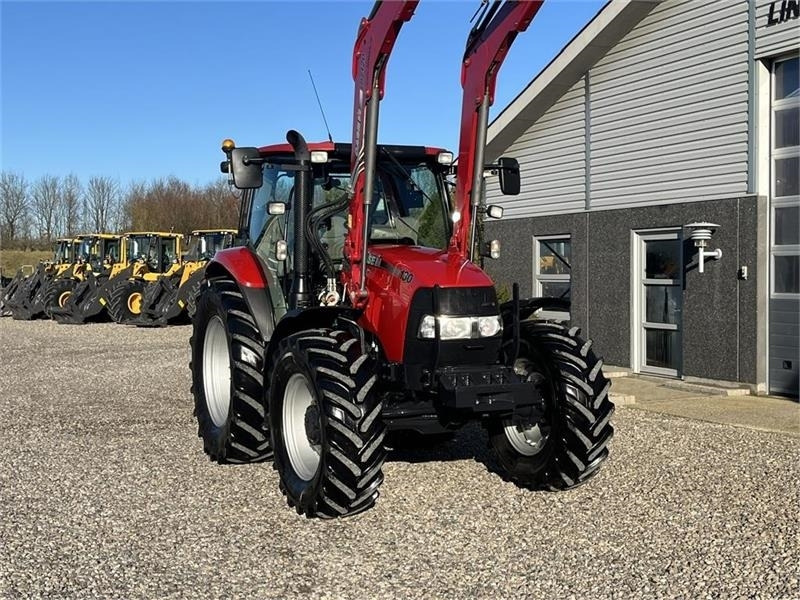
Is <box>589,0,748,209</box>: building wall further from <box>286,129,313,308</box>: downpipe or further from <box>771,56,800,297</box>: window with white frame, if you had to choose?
<box>286,129,313,308</box>: downpipe

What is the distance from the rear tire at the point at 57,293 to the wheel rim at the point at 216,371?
1854cm

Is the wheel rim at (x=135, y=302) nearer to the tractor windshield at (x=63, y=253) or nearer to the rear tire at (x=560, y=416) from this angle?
the tractor windshield at (x=63, y=253)

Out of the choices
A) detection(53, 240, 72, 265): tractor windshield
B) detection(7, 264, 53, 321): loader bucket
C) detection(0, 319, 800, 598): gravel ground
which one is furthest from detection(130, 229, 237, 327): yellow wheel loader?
detection(0, 319, 800, 598): gravel ground

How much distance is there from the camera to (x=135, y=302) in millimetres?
22859

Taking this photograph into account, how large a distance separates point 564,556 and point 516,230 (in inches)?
393

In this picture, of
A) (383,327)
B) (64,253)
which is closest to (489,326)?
(383,327)

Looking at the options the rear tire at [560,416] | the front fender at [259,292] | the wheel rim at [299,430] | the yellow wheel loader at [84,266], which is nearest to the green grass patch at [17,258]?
the yellow wheel loader at [84,266]

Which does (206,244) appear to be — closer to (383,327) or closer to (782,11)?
(782,11)

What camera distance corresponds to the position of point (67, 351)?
16047mm

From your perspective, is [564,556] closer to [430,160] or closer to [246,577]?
[246,577]

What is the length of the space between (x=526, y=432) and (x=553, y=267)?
25.8 feet

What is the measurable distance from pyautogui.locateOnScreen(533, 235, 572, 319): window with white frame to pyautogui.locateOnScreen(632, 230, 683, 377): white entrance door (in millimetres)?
1441

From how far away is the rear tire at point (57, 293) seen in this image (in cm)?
2441

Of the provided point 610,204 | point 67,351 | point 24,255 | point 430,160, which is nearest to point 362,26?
point 430,160
